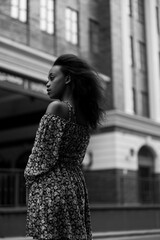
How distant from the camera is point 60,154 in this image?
2789 mm

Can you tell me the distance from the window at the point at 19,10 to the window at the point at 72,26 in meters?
3.02

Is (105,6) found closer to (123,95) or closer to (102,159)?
(123,95)

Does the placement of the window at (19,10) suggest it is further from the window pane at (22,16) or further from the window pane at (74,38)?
the window pane at (74,38)

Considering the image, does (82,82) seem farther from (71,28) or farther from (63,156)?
(71,28)

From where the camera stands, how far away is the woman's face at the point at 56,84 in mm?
2918

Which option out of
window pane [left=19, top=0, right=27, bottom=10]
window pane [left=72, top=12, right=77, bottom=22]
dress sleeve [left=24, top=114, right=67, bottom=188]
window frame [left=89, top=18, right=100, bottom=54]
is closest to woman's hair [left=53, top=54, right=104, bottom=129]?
dress sleeve [left=24, top=114, right=67, bottom=188]

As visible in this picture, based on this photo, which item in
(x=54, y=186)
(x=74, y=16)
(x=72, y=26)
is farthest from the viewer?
(x=74, y=16)

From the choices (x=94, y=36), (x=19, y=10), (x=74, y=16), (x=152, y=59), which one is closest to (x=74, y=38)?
(x=74, y=16)

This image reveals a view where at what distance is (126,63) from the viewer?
2477 centimetres

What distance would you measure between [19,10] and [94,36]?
5.79 m

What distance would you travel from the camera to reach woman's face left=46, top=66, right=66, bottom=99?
2918mm

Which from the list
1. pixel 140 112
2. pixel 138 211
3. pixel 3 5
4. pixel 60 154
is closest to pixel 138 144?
pixel 140 112

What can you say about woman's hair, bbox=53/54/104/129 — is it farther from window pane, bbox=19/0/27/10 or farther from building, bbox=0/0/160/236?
window pane, bbox=19/0/27/10

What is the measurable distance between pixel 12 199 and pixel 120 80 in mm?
12490
